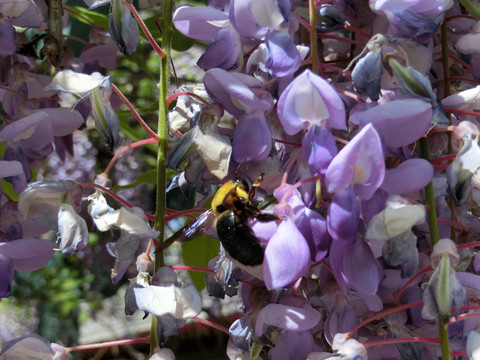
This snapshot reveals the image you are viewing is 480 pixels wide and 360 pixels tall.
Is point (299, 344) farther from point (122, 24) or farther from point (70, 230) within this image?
point (122, 24)

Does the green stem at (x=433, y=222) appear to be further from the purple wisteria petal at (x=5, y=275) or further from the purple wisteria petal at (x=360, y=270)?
the purple wisteria petal at (x=5, y=275)

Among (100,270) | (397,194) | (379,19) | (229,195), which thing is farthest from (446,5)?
(100,270)

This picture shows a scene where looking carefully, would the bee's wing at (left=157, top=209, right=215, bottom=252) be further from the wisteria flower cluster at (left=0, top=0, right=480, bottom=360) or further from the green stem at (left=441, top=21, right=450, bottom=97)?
the green stem at (left=441, top=21, right=450, bottom=97)

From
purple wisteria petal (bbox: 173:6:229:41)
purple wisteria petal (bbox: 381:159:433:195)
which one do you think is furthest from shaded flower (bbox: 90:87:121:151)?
purple wisteria petal (bbox: 381:159:433:195)

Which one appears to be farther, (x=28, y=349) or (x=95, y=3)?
(x=95, y=3)

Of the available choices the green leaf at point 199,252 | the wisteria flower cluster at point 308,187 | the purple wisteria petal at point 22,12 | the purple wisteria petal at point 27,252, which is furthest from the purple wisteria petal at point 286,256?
the green leaf at point 199,252

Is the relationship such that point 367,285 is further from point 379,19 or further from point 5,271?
point 5,271

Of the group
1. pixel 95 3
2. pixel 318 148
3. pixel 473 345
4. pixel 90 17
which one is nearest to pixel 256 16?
pixel 318 148
